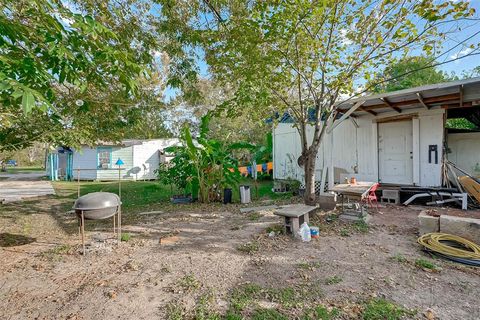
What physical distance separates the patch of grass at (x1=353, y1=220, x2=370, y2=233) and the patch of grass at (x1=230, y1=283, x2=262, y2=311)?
9.63ft

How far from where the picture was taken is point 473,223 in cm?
408

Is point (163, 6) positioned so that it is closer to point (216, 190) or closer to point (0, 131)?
point (0, 131)

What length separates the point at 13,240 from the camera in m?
4.89

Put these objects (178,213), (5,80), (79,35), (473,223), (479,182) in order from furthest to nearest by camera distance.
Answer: (178,213)
(479,182)
(473,223)
(79,35)
(5,80)

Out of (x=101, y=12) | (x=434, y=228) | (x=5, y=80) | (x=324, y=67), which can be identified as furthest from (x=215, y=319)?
(x=101, y=12)

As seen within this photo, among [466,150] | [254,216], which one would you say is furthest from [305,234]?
[466,150]

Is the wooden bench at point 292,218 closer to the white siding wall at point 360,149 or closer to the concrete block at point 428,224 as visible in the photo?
the concrete block at point 428,224

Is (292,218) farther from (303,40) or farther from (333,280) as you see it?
(303,40)

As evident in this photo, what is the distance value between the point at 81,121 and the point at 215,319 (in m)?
4.41

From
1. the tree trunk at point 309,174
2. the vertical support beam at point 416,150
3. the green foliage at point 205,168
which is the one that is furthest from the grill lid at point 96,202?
the vertical support beam at point 416,150

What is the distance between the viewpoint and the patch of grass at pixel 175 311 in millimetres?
2466

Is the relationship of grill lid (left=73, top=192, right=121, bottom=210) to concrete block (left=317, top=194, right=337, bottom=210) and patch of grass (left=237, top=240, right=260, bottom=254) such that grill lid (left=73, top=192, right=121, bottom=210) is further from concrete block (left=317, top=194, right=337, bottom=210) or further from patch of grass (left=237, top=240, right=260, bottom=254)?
concrete block (left=317, top=194, right=337, bottom=210)

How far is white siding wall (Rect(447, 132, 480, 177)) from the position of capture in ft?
26.6

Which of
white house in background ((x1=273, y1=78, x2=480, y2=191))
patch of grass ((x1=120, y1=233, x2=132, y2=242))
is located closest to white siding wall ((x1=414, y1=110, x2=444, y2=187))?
white house in background ((x1=273, y1=78, x2=480, y2=191))
